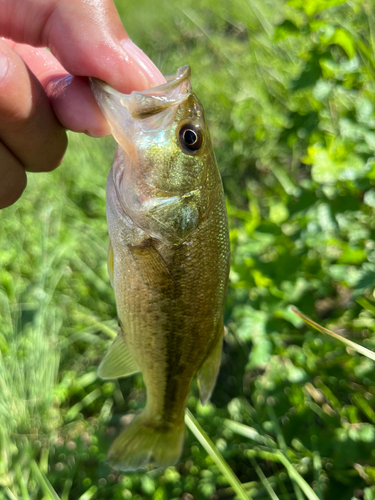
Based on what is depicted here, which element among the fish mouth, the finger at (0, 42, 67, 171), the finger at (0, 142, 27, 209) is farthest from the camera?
the finger at (0, 142, 27, 209)

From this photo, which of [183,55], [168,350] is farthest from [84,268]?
[183,55]

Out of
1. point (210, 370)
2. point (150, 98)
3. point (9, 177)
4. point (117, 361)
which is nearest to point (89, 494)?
point (117, 361)

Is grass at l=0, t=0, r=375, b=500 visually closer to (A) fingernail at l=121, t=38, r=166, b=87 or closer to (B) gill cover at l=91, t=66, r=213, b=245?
(B) gill cover at l=91, t=66, r=213, b=245

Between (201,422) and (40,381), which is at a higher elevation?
(40,381)

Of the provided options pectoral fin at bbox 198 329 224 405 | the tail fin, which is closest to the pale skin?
pectoral fin at bbox 198 329 224 405

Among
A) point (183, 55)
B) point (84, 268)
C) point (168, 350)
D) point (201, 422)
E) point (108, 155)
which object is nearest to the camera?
point (168, 350)

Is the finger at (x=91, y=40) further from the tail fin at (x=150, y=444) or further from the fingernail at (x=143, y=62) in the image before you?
the tail fin at (x=150, y=444)

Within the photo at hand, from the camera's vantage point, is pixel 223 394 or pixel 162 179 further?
pixel 223 394

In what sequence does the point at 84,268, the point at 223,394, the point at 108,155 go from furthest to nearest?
the point at 108,155
the point at 84,268
the point at 223,394

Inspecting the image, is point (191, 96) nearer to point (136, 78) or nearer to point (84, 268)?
point (136, 78)
